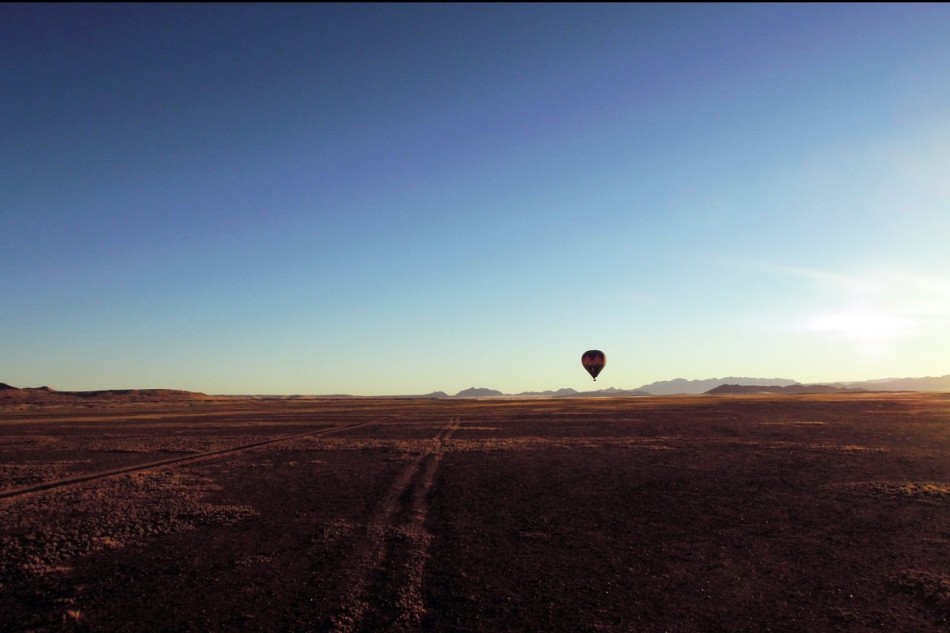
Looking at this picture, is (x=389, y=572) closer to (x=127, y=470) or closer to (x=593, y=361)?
(x=127, y=470)

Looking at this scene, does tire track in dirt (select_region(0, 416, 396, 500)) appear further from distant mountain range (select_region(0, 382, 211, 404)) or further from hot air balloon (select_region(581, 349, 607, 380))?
distant mountain range (select_region(0, 382, 211, 404))

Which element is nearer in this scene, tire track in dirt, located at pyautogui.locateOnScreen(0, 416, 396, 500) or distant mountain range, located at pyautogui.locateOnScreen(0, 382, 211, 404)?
tire track in dirt, located at pyautogui.locateOnScreen(0, 416, 396, 500)

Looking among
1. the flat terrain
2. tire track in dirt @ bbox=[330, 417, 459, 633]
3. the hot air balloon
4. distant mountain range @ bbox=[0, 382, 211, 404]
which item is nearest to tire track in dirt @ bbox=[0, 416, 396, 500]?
the flat terrain

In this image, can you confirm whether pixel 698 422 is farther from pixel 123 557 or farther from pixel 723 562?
pixel 123 557

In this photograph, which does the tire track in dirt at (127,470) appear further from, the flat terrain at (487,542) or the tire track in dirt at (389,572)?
the tire track in dirt at (389,572)

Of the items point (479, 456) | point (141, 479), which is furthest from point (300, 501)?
point (479, 456)
